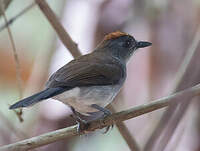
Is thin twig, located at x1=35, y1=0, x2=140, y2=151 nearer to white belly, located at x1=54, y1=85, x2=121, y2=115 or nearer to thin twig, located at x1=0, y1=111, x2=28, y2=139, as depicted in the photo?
white belly, located at x1=54, y1=85, x2=121, y2=115

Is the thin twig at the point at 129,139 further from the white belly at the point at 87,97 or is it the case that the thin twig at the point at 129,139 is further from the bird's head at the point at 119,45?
the bird's head at the point at 119,45

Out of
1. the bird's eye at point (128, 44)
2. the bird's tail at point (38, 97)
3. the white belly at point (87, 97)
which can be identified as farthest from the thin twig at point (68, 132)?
the bird's eye at point (128, 44)

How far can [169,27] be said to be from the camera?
3943mm

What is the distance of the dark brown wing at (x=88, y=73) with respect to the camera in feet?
8.95

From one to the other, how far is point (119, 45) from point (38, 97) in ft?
5.02

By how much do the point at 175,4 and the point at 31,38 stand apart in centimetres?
183

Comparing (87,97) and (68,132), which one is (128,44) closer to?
(87,97)

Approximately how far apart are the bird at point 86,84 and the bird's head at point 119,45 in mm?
166

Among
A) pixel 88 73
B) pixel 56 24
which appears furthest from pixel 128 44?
pixel 56 24

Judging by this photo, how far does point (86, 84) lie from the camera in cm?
285

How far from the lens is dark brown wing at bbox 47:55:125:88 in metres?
2.73

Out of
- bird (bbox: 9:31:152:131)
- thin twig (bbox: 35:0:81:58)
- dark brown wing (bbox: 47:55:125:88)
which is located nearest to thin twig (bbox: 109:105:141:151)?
bird (bbox: 9:31:152:131)

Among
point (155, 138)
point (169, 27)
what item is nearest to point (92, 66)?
point (169, 27)

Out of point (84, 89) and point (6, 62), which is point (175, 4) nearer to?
point (84, 89)
